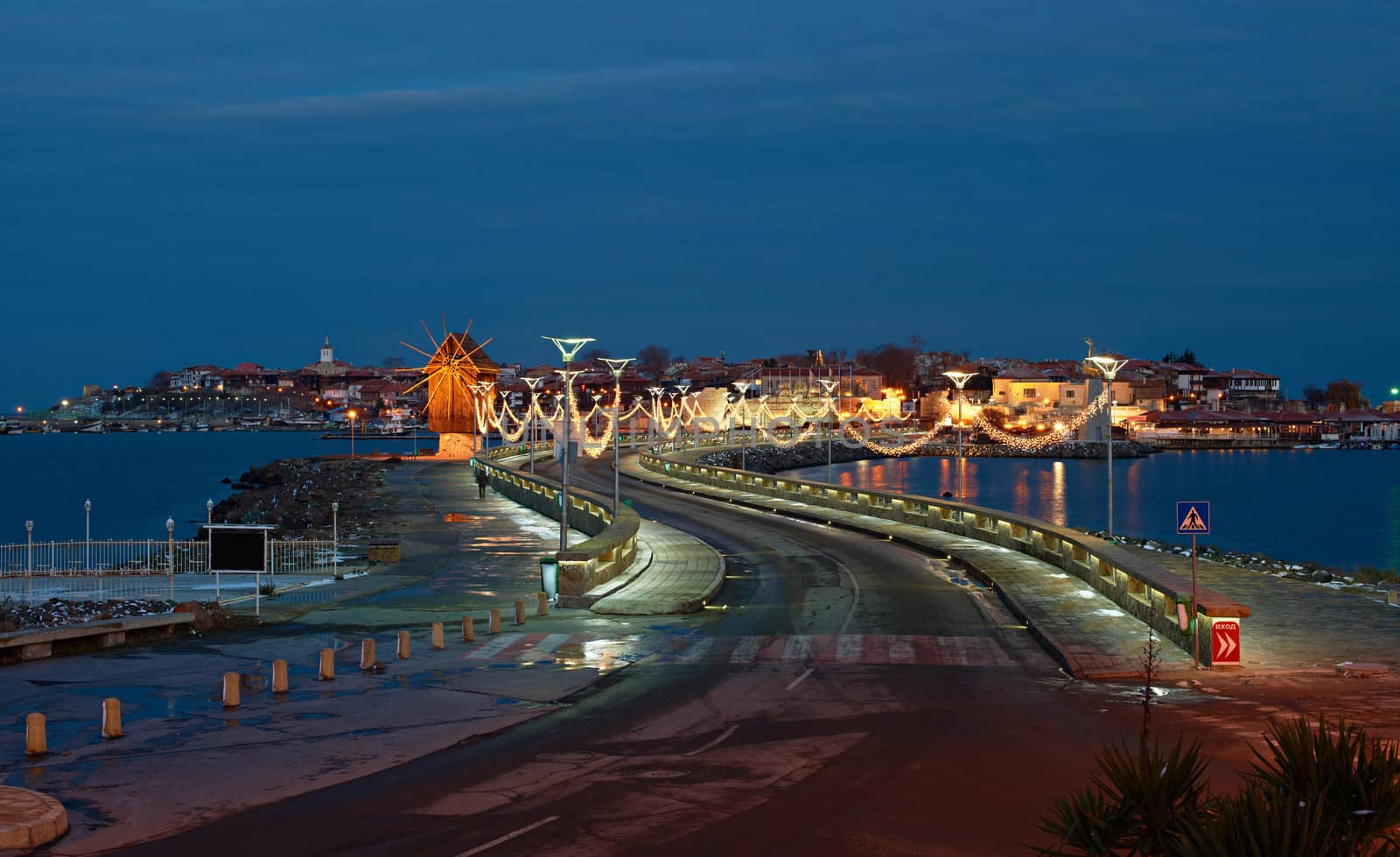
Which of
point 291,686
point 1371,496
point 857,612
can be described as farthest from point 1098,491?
point 291,686

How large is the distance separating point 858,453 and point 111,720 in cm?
16504

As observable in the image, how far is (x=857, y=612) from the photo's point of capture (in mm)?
26188

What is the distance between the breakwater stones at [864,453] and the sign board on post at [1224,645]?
330 feet

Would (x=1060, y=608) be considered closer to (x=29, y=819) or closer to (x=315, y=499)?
(x=29, y=819)

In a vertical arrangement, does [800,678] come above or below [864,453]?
above

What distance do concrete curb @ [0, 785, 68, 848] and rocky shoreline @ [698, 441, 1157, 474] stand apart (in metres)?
105

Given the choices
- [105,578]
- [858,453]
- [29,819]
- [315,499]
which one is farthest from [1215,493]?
Answer: [29,819]

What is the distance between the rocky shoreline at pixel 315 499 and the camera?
56381mm

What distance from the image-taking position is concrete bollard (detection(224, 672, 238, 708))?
1720cm

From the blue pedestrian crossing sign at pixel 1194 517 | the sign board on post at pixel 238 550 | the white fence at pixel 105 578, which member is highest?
the blue pedestrian crossing sign at pixel 1194 517

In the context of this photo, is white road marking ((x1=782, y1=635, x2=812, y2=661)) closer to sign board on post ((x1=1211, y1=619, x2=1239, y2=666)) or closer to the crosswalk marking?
the crosswalk marking

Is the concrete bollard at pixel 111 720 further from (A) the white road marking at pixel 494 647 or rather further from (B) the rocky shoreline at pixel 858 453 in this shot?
(B) the rocky shoreline at pixel 858 453

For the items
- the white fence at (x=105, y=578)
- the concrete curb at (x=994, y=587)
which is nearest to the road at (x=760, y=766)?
the concrete curb at (x=994, y=587)

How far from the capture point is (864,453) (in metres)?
181
